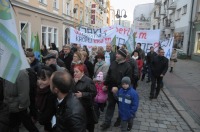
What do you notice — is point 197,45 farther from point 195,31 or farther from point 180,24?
point 180,24

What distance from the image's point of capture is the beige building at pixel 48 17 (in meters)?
14.9

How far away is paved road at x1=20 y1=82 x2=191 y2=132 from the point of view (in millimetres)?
5004

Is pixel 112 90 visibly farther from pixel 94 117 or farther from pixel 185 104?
pixel 185 104

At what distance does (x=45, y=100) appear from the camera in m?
3.12

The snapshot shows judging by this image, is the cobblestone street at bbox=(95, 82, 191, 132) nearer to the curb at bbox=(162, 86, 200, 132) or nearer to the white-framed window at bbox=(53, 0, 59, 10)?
the curb at bbox=(162, 86, 200, 132)

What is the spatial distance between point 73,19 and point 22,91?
86.5 feet

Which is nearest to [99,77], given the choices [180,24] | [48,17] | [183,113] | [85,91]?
[85,91]

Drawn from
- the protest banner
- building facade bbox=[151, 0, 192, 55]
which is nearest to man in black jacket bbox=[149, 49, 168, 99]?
the protest banner

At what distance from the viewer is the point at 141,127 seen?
5051 mm

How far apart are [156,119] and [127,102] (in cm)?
159

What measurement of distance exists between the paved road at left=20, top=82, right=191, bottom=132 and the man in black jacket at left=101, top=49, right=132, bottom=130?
44 centimetres

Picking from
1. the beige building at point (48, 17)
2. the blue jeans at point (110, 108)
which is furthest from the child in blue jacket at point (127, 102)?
the beige building at point (48, 17)

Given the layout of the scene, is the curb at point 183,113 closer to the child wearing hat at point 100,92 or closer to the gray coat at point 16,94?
the child wearing hat at point 100,92

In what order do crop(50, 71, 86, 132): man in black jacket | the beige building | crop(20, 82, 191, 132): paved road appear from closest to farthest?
crop(50, 71, 86, 132): man in black jacket → crop(20, 82, 191, 132): paved road → the beige building
